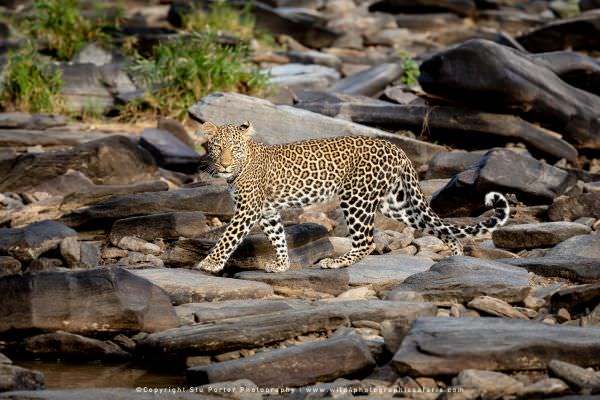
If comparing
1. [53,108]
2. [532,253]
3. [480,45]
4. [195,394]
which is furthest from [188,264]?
[53,108]

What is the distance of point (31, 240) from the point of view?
43.3 ft

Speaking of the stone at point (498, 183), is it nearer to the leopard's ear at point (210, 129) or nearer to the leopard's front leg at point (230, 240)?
the leopard's front leg at point (230, 240)

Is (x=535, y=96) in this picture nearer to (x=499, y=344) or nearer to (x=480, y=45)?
(x=480, y=45)

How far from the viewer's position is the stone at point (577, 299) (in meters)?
10.0

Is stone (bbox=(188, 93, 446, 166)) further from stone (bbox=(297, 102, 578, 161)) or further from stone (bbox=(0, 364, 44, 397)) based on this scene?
stone (bbox=(0, 364, 44, 397))

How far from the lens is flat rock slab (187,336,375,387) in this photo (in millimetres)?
8711

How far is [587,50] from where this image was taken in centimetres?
2858

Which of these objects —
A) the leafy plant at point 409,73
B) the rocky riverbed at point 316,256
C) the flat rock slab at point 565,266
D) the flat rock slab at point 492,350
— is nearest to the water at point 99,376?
the rocky riverbed at point 316,256

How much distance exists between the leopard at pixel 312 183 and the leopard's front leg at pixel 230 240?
0.4 inches

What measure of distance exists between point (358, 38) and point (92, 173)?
16.0 metres

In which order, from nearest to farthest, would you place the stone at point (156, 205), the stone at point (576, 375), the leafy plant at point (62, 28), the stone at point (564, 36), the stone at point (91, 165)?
the stone at point (576, 375) → the stone at point (156, 205) → the stone at point (91, 165) → the leafy plant at point (62, 28) → the stone at point (564, 36)

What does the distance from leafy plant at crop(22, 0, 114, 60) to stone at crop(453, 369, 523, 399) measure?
1810 cm

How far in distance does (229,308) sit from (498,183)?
5.94 m

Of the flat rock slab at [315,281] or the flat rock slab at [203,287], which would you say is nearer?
the flat rock slab at [203,287]
